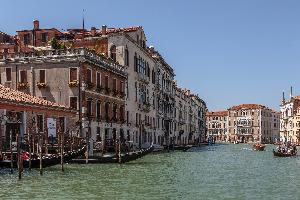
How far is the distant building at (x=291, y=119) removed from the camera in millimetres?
90250

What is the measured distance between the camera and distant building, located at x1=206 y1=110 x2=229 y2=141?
128 m

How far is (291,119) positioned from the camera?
9475cm

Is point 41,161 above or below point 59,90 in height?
below

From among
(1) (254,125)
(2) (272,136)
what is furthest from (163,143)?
(2) (272,136)

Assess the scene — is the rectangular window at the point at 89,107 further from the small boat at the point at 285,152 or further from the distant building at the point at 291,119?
the distant building at the point at 291,119

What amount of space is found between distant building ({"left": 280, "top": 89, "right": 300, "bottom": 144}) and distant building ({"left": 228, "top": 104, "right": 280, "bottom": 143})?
1235cm

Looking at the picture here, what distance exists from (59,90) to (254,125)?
91699mm

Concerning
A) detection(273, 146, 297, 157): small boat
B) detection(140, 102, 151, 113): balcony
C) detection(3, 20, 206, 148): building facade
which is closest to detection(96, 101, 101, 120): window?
detection(3, 20, 206, 148): building facade

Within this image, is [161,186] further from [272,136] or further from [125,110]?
[272,136]

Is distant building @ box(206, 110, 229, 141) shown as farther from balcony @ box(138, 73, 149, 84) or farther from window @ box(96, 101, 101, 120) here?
window @ box(96, 101, 101, 120)

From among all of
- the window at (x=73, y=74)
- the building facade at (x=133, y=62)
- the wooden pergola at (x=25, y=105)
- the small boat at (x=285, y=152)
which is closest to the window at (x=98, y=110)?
the building facade at (x=133, y=62)

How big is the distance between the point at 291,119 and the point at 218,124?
3642cm

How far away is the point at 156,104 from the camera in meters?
50.1

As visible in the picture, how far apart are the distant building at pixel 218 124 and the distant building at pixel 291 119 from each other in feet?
81.0
